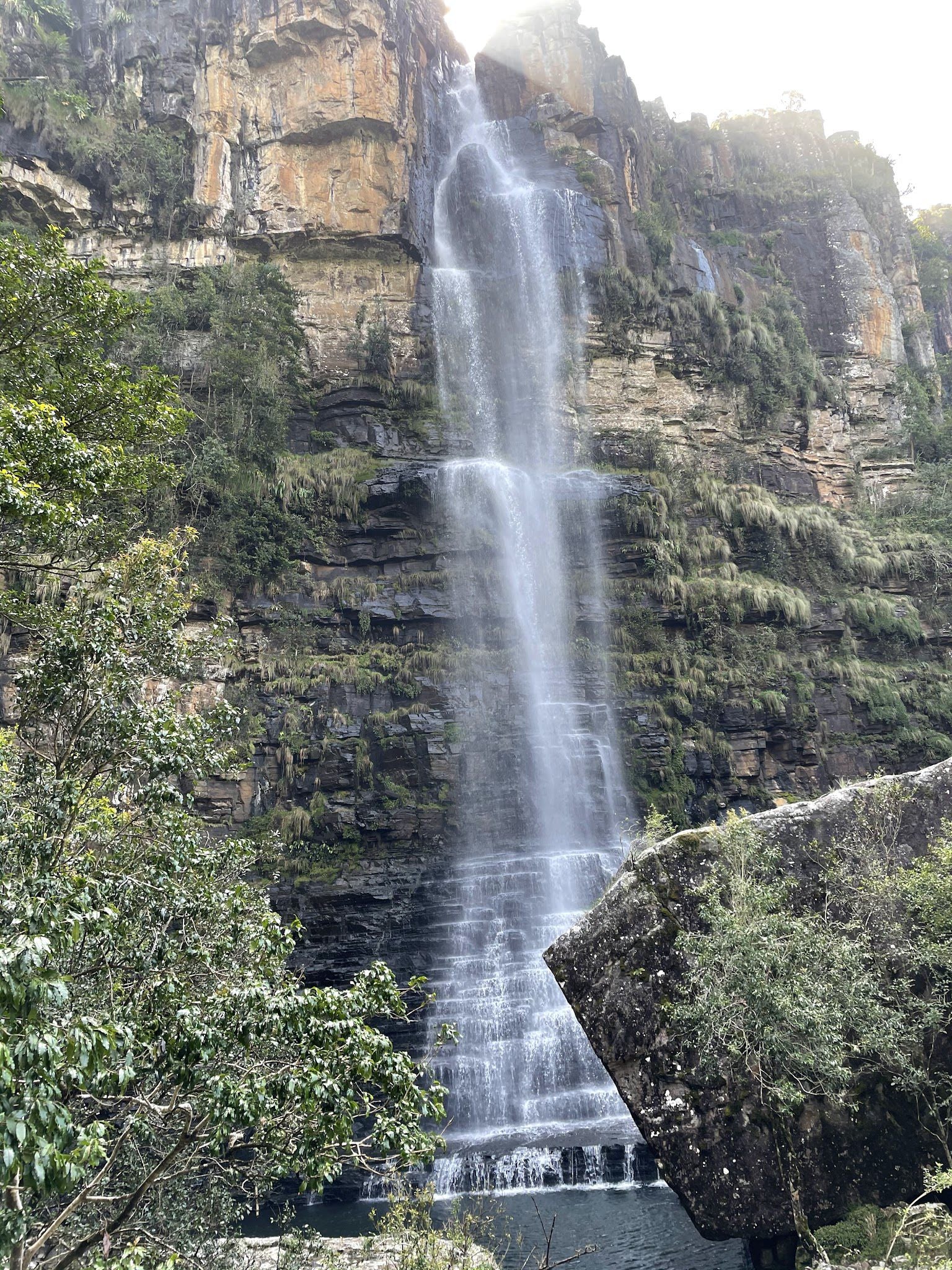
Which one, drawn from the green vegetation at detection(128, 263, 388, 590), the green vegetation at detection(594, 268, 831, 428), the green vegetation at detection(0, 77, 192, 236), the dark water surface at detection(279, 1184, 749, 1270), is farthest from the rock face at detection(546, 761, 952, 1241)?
the green vegetation at detection(0, 77, 192, 236)

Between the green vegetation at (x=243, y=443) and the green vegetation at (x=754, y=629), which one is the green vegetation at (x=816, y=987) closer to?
the green vegetation at (x=754, y=629)

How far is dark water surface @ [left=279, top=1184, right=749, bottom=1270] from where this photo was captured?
11.4 metres

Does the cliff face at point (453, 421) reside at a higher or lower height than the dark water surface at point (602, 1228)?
higher

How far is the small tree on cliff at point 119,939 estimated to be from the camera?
4.66 m

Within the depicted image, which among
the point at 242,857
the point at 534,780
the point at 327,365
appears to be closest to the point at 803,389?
the point at 327,365

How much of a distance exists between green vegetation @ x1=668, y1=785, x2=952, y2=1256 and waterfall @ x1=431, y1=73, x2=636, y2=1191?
22.5 feet

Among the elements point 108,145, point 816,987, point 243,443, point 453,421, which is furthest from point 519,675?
point 108,145

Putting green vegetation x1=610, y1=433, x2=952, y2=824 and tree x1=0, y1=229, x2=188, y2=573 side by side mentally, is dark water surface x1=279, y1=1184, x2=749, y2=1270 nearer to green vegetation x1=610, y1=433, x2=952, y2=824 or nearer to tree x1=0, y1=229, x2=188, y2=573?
tree x1=0, y1=229, x2=188, y2=573

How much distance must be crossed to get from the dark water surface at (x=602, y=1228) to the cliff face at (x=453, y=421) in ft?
21.7

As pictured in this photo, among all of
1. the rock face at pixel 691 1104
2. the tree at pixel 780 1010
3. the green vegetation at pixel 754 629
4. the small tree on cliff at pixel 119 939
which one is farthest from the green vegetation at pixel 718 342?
the tree at pixel 780 1010

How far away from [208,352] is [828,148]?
34.3 m

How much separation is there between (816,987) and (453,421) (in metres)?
25.2

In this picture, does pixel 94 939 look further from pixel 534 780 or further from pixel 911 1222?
pixel 534 780

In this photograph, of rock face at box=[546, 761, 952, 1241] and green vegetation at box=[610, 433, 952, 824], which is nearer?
rock face at box=[546, 761, 952, 1241]
